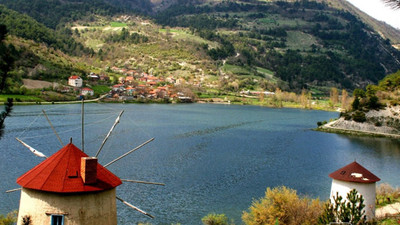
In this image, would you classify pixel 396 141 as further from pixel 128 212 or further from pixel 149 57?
pixel 149 57

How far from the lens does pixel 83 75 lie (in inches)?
4395

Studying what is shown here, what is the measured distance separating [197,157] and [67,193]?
34.5 meters

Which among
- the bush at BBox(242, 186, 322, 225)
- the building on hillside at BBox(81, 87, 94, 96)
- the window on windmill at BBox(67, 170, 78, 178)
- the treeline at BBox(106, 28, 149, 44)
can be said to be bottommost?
the bush at BBox(242, 186, 322, 225)

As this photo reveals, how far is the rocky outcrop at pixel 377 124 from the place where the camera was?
7494cm

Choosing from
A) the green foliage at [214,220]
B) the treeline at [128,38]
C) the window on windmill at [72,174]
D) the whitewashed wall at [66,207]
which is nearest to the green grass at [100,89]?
the green foliage at [214,220]

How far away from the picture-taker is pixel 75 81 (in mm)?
98875

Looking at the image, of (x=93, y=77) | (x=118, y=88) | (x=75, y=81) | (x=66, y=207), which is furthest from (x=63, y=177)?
(x=93, y=77)

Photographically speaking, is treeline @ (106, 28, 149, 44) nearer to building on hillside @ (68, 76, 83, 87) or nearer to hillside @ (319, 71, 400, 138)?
building on hillside @ (68, 76, 83, 87)

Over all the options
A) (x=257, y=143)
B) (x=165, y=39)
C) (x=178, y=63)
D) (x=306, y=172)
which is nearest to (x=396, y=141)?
(x=257, y=143)

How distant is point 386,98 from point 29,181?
7812 cm

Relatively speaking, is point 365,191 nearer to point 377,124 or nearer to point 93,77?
point 377,124

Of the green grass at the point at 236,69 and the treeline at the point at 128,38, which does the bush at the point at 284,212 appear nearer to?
the green grass at the point at 236,69

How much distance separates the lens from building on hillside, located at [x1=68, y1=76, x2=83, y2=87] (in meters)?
98.2

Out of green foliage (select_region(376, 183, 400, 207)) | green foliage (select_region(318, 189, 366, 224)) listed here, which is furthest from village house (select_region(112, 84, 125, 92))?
green foliage (select_region(318, 189, 366, 224))
